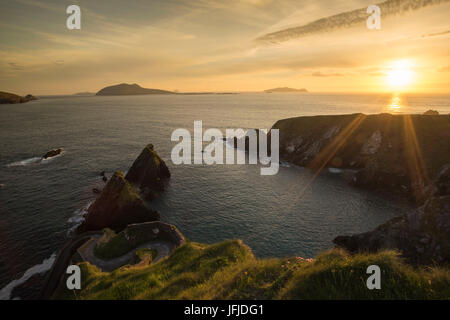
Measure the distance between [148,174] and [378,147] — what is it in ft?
204

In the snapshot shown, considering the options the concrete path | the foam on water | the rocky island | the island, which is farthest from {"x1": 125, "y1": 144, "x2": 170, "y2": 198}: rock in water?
the foam on water

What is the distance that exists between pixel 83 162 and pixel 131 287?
61.5 meters

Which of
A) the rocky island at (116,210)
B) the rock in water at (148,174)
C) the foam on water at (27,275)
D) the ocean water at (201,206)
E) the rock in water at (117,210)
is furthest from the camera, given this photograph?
the rock in water at (148,174)

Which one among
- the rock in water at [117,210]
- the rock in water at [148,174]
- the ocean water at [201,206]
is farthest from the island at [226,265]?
the rock in water at [148,174]

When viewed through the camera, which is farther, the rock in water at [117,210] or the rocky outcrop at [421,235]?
the rock in water at [117,210]

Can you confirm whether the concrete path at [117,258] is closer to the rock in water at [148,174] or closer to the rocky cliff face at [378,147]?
Result: the rock in water at [148,174]

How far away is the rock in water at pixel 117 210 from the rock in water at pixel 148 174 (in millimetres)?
9369

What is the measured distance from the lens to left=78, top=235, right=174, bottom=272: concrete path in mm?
24578

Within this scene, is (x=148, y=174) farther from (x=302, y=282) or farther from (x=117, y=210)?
(x=302, y=282)

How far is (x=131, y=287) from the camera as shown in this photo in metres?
12.6

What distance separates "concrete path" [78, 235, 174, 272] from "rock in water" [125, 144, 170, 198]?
60.5ft

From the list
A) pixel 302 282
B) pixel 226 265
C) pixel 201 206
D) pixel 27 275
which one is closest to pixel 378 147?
pixel 201 206

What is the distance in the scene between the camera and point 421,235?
1995 centimetres

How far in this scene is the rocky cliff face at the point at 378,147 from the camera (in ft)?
157
